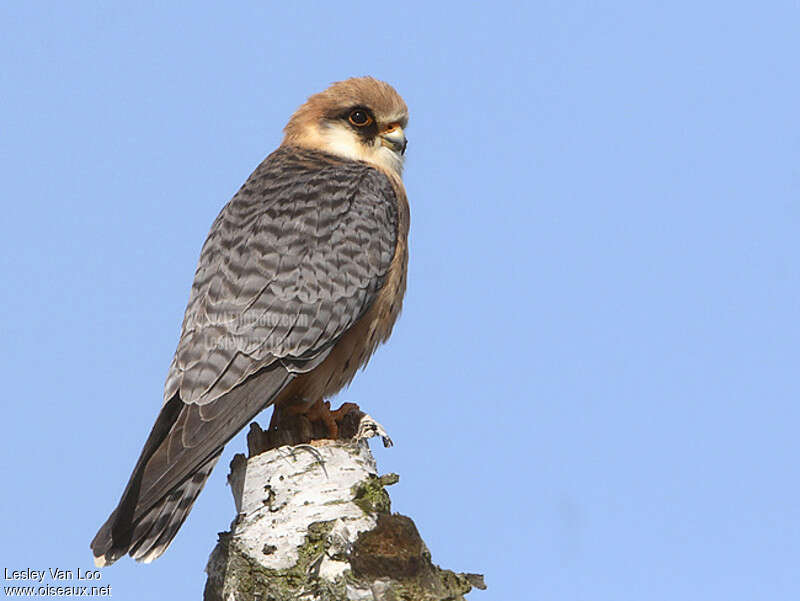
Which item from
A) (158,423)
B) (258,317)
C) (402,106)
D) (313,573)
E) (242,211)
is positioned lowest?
(313,573)

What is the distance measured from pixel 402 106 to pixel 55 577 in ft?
11.0

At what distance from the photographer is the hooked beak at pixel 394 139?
646cm

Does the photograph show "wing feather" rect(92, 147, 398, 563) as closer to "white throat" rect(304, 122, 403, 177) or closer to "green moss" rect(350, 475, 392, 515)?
"white throat" rect(304, 122, 403, 177)

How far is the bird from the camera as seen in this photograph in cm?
451

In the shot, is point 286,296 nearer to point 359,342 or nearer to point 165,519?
point 359,342

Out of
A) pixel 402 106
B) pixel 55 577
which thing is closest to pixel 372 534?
pixel 55 577

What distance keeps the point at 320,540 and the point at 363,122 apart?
127 inches

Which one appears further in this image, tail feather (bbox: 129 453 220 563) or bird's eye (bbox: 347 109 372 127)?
bird's eye (bbox: 347 109 372 127)

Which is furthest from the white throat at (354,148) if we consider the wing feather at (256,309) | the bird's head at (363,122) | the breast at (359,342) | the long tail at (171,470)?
the long tail at (171,470)

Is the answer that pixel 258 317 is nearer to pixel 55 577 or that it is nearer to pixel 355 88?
pixel 55 577

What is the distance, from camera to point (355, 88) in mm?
6488

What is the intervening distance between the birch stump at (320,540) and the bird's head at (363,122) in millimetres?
2520

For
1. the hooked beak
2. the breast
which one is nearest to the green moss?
the breast

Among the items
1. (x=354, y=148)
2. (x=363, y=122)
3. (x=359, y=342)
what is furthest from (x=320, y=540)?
(x=363, y=122)
